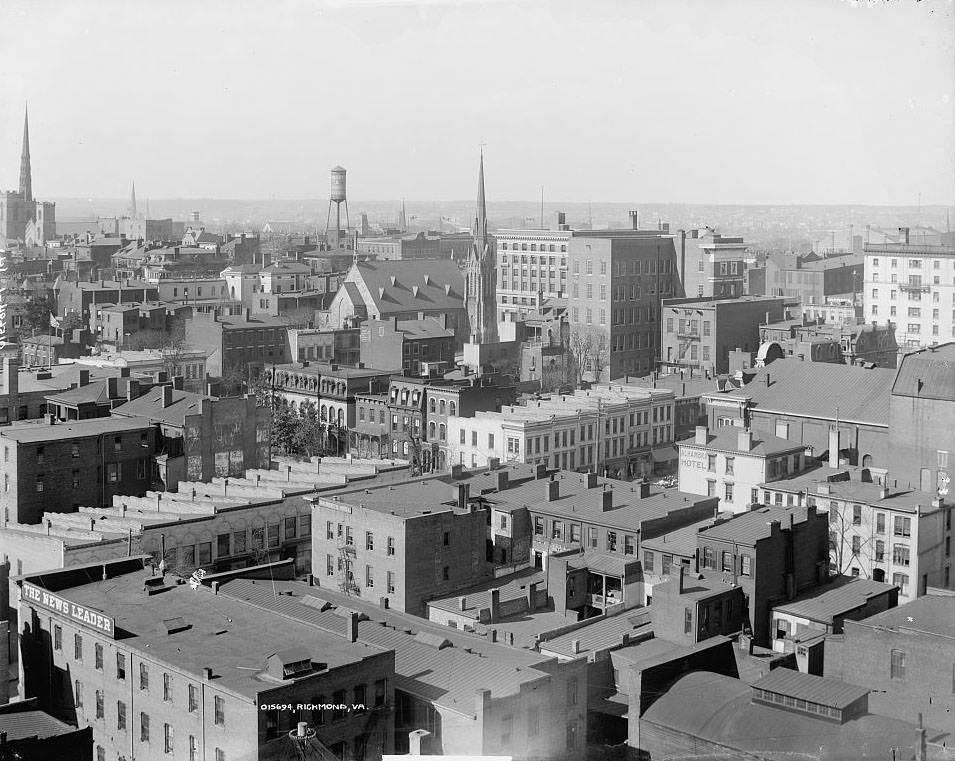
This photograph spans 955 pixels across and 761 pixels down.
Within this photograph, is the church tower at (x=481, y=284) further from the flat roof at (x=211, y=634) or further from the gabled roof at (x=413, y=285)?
the flat roof at (x=211, y=634)

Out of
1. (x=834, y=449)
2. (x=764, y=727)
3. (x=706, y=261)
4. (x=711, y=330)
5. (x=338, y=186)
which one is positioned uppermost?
(x=338, y=186)

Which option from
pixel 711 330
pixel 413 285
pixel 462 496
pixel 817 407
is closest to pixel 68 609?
pixel 462 496

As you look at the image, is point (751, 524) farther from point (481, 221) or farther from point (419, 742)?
point (481, 221)

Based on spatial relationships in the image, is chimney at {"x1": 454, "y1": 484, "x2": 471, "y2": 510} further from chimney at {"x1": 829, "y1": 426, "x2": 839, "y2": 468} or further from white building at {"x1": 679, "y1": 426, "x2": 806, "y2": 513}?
chimney at {"x1": 829, "y1": 426, "x2": 839, "y2": 468}

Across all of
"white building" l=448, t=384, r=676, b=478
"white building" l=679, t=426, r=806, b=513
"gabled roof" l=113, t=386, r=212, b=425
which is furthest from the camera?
"white building" l=448, t=384, r=676, b=478

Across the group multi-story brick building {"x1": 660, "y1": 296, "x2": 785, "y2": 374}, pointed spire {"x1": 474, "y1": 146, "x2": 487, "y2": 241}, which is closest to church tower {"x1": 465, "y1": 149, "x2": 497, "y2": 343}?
pointed spire {"x1": 474, "y1": 146, "x2": 487, "y2": 241}

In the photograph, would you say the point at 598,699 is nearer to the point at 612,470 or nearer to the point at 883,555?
the point at 883,555

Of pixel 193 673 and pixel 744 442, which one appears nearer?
pixel 193 673
